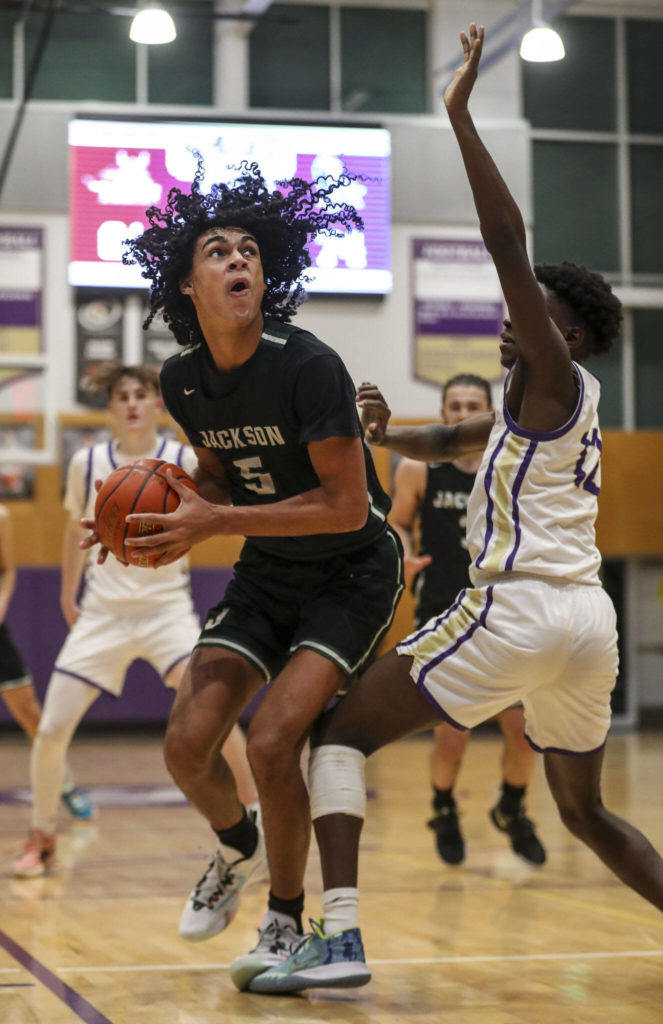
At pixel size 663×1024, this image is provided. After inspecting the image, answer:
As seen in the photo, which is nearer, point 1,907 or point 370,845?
point 1,907

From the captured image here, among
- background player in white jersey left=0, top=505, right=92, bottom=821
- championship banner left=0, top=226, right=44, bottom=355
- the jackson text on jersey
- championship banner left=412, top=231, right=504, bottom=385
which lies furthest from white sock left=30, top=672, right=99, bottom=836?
championship banner left=412, top=231, right=504, bottom=385

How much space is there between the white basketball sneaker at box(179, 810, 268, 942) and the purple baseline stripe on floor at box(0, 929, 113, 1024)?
38 cm

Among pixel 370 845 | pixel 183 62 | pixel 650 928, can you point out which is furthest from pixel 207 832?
pixel 183 62

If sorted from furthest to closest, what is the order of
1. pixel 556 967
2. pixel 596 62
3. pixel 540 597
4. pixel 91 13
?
pixel 596 62
pixel 91 13
pixel 556 967
pixel 540 597

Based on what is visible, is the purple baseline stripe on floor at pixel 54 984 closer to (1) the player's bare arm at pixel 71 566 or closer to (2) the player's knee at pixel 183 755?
(2) the player's knee at pixel 183 755

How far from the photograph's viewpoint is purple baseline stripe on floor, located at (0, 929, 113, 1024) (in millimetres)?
3330

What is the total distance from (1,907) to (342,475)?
2.38 meters

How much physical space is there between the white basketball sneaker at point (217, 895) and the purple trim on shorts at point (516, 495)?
1.27m

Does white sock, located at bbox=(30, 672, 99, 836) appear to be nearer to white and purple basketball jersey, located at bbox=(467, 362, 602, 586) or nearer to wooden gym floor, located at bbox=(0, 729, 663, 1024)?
wooden gym floor, located at bbox=(0, 729, 663, 1024)

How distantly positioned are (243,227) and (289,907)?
6.24 feet

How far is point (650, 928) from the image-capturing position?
4453 millimetres

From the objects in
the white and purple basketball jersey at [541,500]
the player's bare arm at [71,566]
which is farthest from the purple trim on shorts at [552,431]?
the player's bare arm at [71,566]

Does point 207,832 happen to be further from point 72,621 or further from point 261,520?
point 261,520

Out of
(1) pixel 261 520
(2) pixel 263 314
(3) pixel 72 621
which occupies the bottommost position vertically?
(3) pixel 72 621
